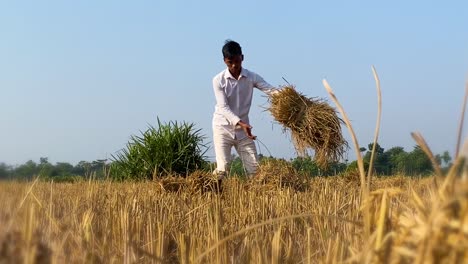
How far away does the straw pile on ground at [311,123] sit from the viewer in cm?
584

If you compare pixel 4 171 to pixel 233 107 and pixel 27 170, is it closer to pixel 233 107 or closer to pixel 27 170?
pixel 27 170

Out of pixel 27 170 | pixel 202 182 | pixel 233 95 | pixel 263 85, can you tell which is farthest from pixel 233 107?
pixel 27 170

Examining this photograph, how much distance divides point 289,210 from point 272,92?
6.69ft

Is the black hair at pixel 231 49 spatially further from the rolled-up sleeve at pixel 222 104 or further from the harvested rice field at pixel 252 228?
the harvested rice field at pixel 252 228

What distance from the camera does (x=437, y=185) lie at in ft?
4.32

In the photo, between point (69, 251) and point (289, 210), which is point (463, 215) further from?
point (289, 210)

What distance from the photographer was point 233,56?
5.87 m

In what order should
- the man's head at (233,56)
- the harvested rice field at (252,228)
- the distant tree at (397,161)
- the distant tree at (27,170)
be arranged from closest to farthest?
the harvested rice field at (252,228), the distant tree at (27,170), the distant tree at (397,161), the man's head at (233,56)

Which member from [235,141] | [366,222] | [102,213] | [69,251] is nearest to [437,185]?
[366,222]

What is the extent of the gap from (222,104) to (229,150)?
447 mm

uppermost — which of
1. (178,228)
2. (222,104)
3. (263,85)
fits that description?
(263,85)

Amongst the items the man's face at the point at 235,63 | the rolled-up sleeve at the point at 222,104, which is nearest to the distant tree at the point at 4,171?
the rolled-up sleeve at the point at 222,104

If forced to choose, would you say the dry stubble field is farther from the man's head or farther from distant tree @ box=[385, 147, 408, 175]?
the man's head

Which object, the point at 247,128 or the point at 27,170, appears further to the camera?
the point at 247,128
